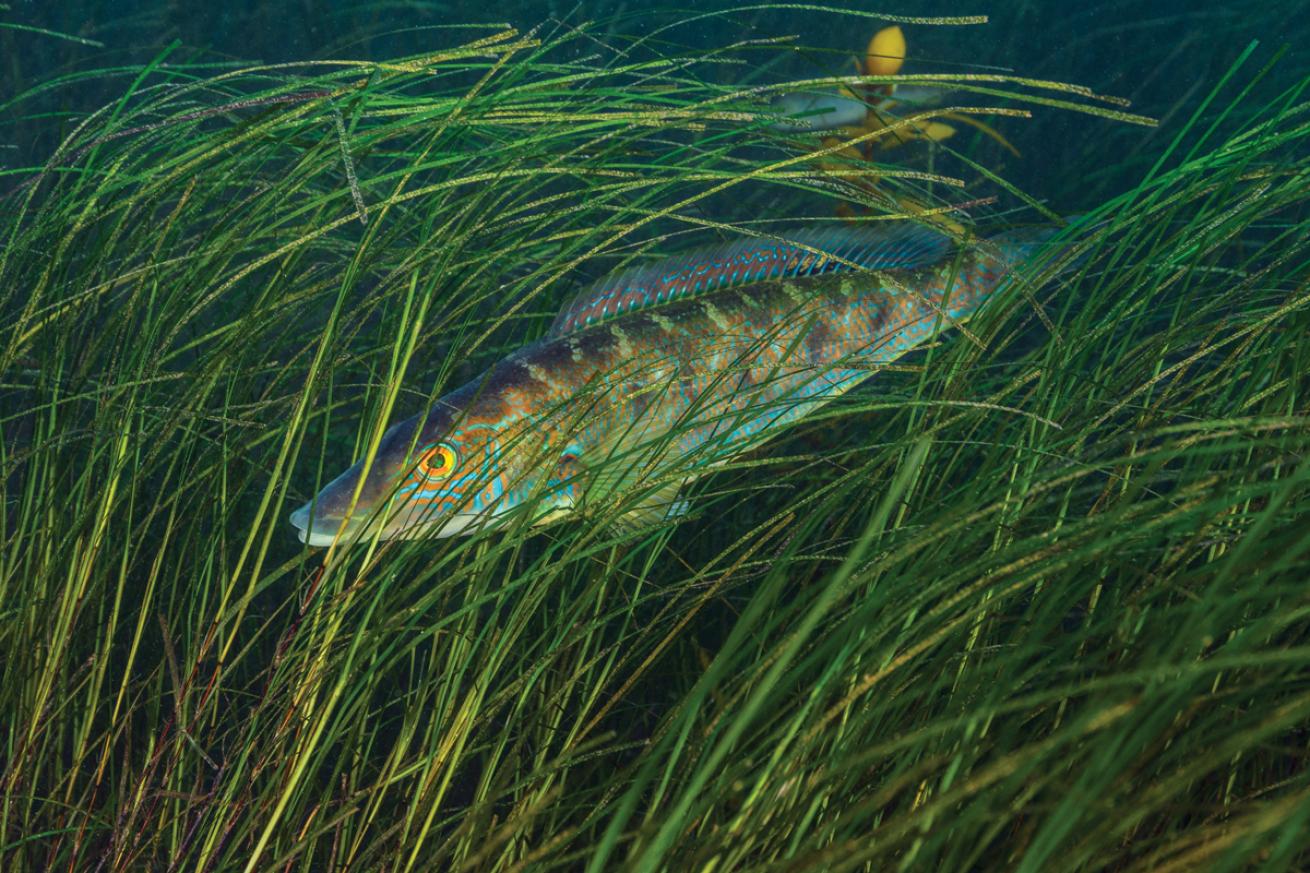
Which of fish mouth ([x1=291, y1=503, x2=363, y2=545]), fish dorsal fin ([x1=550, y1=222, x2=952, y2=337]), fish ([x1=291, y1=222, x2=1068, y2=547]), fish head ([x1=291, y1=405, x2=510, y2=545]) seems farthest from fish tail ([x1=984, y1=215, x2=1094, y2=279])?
fish mouth ([x1=291, y1=503, x2=363, y2=545])

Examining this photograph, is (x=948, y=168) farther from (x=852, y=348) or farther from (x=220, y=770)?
(x=220, y=770)

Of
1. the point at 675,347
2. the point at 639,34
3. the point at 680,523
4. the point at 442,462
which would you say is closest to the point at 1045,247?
the point at 675,347

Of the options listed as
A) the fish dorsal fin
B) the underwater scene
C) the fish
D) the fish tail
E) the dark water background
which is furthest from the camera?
the dark water background

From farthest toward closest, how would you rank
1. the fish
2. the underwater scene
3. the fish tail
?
the fish < the fish tail < the underwater scene

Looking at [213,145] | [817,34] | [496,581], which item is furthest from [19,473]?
[817,34]

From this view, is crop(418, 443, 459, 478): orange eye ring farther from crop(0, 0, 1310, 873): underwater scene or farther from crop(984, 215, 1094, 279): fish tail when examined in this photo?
crop(984, 215, 1094, 279): fish tail

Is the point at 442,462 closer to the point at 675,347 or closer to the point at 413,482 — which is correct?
the point at 413,482
